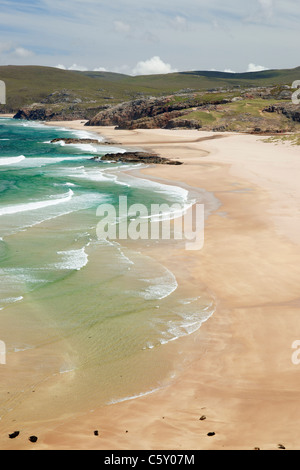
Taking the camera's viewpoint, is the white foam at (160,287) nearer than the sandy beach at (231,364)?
No

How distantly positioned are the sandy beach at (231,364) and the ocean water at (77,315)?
462 millimetres

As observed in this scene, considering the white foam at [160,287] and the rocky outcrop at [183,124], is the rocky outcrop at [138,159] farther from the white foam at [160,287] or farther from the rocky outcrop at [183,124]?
the rocky outcrop at [183,124]

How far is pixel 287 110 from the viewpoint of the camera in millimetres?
73250

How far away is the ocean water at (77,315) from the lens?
7645 mm

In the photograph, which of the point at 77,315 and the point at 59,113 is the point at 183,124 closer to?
the point at 77,315

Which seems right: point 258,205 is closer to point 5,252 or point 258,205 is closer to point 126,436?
point 5,252

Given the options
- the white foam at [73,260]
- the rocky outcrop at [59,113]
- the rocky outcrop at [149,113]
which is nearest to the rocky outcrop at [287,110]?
the rocky outcrop at [149,113]

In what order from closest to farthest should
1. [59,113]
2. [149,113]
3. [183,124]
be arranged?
[183,124]
[149,113]
[59,113]

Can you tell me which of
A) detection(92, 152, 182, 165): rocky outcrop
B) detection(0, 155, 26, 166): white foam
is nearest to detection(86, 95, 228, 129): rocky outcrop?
detection(92, 152, 182, 165): rocky outcrop

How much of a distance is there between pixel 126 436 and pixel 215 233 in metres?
12.4

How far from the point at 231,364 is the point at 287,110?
72.8 metres

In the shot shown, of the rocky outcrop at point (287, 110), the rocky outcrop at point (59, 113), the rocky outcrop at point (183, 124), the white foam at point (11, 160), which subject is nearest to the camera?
the white foam at point (11, 160)

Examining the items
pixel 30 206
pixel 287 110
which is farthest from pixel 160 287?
pixel 287 110
